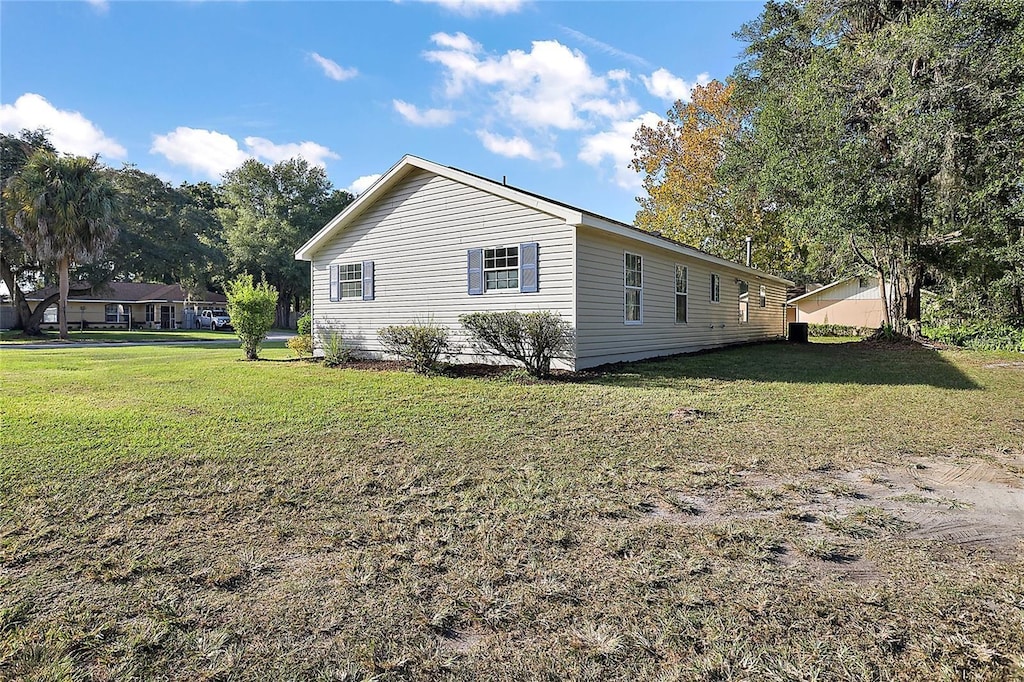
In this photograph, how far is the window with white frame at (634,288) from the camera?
11.7 m

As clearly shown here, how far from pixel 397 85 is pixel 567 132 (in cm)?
569

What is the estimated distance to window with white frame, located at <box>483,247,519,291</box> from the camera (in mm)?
10711

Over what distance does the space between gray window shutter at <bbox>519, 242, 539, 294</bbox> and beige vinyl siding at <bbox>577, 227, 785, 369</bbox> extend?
900 millimetres

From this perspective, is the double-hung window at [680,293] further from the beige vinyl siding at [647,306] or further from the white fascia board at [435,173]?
the white fascia board at [435,173]

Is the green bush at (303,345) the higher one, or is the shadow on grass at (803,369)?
the green bush at (303,345)

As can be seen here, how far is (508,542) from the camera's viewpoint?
3.39m

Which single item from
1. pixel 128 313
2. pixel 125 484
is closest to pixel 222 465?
pixel 125 484

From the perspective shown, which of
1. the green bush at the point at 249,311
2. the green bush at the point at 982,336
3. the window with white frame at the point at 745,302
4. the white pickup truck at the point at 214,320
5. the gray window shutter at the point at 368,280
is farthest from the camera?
the white pickup truck at the point at 214,320

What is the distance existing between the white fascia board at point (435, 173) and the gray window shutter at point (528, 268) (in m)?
0.76

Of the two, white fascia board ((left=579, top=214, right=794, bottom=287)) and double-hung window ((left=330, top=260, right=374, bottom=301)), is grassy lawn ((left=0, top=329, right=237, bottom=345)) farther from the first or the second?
white fascia board ((left=579, top=214, right=794, bottom=287))

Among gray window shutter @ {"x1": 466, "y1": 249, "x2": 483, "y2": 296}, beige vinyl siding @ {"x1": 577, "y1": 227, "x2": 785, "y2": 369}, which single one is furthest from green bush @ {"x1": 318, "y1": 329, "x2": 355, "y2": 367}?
beige vinyl siding @ {"x1": 577, "y1": 227, "x2": 785, "y2": 369}

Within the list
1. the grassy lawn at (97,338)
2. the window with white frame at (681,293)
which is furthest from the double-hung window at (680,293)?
the grassy lawn at (97,338)

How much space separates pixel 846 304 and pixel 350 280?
3033 centimetres

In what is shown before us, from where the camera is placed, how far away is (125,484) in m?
4.34
